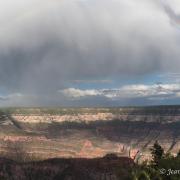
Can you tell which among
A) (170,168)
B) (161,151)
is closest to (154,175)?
(170,168)

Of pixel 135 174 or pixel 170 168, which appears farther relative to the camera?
pixel 170 168

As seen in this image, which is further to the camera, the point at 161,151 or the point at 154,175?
the point at 161,151

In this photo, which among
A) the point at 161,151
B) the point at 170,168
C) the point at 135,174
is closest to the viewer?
the point at 135,174

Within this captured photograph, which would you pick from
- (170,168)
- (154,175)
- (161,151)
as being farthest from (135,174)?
(161,151)

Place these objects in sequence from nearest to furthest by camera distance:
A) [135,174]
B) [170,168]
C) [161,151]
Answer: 1. [135,174]
2. [170,168]
3. [161,151]

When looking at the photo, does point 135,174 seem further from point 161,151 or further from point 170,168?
point 161,151

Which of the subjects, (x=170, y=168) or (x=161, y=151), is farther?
A: (x=161, y=151)

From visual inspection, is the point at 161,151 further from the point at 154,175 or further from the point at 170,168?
the point at 154,175

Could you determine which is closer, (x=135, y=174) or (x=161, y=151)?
(x=135, y=174)
